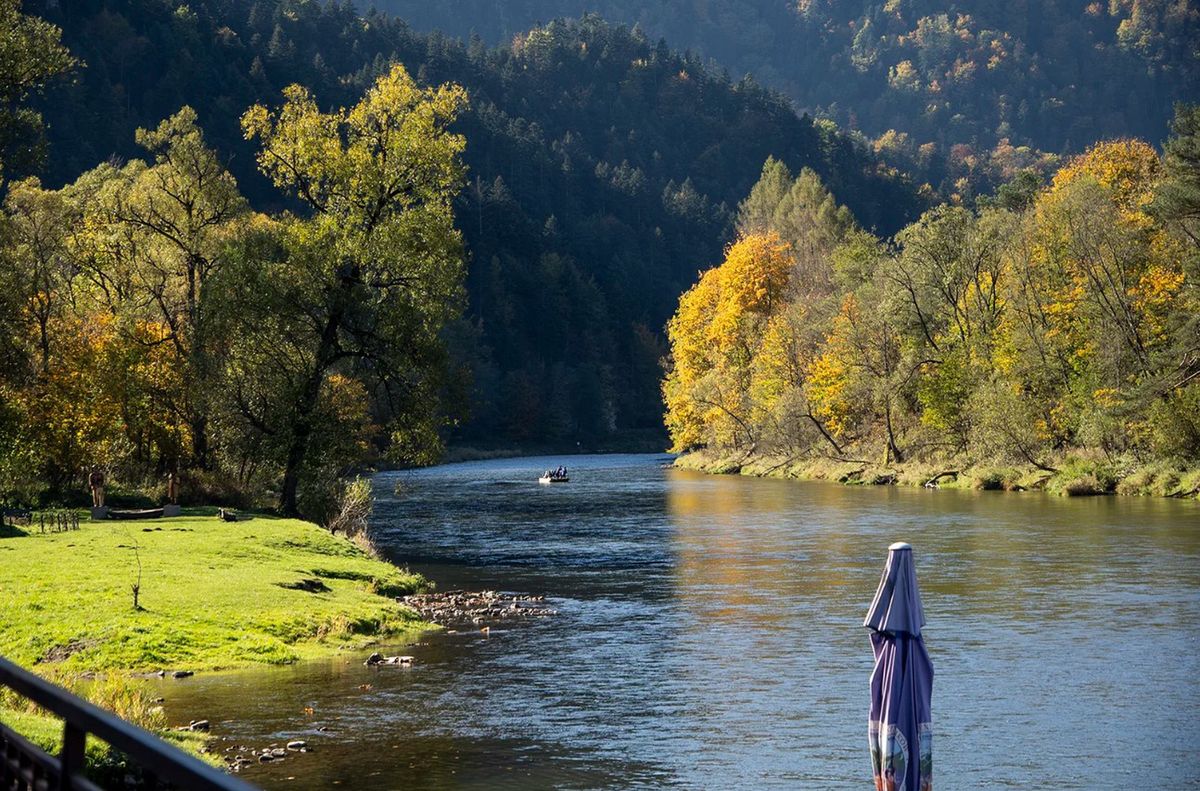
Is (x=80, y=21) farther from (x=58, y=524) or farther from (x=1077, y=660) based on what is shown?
(x=1077, y=660)

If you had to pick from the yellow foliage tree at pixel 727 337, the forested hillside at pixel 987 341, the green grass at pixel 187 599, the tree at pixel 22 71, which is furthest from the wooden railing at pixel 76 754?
the yellow foliage tree at pixel 727 337

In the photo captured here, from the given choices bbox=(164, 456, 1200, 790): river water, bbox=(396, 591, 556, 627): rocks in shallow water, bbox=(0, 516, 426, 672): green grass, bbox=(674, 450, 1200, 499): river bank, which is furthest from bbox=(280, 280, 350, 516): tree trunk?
bbox=(674, 450, 1200, 499): river bank

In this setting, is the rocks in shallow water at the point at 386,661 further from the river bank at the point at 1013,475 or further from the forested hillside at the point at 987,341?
the forested hillside at the point at 987,341

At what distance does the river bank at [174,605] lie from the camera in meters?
26.1

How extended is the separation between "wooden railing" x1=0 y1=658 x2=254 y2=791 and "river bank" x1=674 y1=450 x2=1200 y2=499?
66.7 m

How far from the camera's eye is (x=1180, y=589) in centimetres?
3666

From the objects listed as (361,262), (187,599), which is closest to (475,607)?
(187,599)

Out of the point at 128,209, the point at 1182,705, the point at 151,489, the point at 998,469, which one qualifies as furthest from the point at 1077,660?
the point at 998,469

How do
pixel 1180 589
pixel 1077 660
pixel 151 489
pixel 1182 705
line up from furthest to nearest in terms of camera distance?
pixel 151 489
pixel 1180 589
pixel 1077 660
pixel 1182 705

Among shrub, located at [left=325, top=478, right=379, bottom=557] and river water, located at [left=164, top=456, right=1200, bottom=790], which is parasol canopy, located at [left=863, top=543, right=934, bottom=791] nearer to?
river water, located at [left=164, top=456, right=1200, bottom=790]

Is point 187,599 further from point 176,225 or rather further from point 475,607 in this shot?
point 176,225

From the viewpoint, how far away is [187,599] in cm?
3155

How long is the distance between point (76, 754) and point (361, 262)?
45.9 m

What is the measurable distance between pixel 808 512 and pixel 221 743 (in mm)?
49827
